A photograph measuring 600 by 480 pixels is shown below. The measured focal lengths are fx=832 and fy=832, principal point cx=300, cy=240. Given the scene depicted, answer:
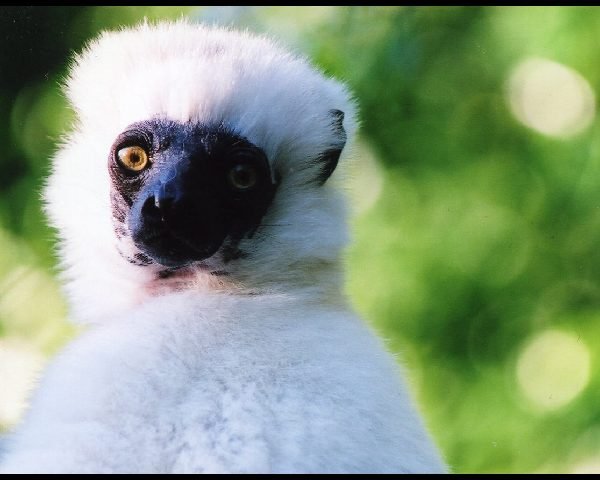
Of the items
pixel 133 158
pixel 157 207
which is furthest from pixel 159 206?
pixel 133 158

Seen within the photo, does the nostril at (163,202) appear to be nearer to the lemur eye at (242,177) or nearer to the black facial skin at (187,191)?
the black facial skin at (187,191)

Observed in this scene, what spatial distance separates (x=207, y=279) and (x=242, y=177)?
0.63ft

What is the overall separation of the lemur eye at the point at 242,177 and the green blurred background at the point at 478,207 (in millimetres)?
996

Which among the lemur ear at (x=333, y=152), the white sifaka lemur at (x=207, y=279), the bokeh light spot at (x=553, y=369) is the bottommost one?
the bokeh light spot at (x=553, y=369)

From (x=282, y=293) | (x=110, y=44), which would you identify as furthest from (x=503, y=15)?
(x=282, y=293)

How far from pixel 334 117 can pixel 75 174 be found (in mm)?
536

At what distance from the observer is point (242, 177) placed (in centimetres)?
149

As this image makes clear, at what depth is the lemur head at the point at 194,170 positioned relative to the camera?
145cm

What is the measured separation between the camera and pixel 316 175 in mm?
1657

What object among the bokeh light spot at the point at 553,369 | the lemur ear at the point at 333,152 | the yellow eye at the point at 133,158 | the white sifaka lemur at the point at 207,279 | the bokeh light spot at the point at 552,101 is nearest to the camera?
the white sifaka lemur at the point at 207,279

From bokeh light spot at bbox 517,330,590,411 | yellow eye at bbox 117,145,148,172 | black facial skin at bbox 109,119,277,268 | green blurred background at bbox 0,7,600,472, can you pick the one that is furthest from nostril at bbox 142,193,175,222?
bokeh light spot at bbox 517,330,590,411

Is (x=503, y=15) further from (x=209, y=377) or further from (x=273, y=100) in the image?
(x=209, y=377)

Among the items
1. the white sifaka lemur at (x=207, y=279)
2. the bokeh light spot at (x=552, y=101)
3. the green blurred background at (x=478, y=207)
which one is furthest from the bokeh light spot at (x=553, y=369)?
the white sifaka lemur at (x=207, y=279)

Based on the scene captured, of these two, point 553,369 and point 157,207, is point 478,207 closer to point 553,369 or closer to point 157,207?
point 553,369
